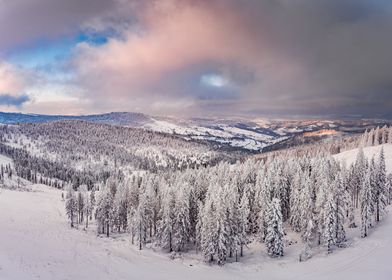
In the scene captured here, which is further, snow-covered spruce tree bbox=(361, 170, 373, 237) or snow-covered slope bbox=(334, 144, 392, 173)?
snow-covered slope bbox=(334, 144, 392, 173)

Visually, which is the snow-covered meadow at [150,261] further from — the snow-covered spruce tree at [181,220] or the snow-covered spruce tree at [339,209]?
the snow-covered spruce tree at [181,220]

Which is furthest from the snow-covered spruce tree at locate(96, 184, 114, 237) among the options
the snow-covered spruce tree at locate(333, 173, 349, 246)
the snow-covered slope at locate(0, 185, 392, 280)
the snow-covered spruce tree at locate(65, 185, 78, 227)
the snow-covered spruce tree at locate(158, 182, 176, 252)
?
the snow-covered spruce tree at locate(333, 173, 349, 246)

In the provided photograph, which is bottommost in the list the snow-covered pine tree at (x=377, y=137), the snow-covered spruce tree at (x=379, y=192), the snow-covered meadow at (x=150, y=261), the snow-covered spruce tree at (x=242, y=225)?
the snow-covered meadow at (x=150, y=261)

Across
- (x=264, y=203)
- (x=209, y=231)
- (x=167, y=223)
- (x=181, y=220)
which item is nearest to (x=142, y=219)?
(x=167, y=223)

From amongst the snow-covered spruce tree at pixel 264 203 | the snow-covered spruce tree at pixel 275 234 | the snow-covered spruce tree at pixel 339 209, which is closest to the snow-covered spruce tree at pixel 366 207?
the snow-covered spruce tree at pixel 339 209

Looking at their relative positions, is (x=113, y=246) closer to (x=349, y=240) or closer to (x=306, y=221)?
(x=306, y=221)

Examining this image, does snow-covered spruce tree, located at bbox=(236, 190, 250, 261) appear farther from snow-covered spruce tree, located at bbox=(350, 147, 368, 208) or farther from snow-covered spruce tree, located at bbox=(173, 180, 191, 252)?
snow-covered spruce tree, located at bbox=(350, 147, 368, 208)

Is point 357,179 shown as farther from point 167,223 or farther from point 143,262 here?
point 143,262

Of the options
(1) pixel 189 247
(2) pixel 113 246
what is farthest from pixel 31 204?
(1) pixel 189 247
